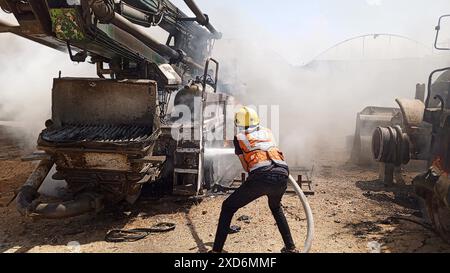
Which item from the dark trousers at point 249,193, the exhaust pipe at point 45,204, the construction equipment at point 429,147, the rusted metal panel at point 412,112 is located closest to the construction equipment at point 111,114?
the exhaust pipe at point 45,204

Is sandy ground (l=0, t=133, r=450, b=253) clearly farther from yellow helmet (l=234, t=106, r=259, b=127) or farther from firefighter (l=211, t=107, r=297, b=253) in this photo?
yellow helmet (l=234, t=106, r=259, b=127)

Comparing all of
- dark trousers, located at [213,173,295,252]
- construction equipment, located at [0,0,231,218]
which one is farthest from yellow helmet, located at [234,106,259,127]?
construction equipment, located at [0,0,231,218]

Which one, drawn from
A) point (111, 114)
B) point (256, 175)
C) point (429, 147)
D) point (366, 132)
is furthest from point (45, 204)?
point (366, 132)

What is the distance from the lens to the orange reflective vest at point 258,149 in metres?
4.09

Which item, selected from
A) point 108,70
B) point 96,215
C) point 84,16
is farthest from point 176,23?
point 96,215

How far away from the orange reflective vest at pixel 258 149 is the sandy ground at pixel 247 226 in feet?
3.75

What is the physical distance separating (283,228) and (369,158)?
5.72 meters

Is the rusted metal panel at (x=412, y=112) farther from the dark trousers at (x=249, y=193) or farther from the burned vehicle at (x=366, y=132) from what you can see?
the dark trousers at (x=249, y=193)

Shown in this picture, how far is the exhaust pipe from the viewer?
431 cm

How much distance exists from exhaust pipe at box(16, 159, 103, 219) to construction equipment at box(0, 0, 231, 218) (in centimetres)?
1

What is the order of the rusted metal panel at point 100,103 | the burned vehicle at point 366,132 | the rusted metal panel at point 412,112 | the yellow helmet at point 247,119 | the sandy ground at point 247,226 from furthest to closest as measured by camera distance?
the burned vehicle at point 366,132 < the rusted metal panel at point 412,112 < the rusted metal panel at point 100,103 < the sandy ground at point 247,226 < the yellow helmet at point 247,119

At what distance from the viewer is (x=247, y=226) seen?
515 cm

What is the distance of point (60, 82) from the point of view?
5293 mm

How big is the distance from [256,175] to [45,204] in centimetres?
264
